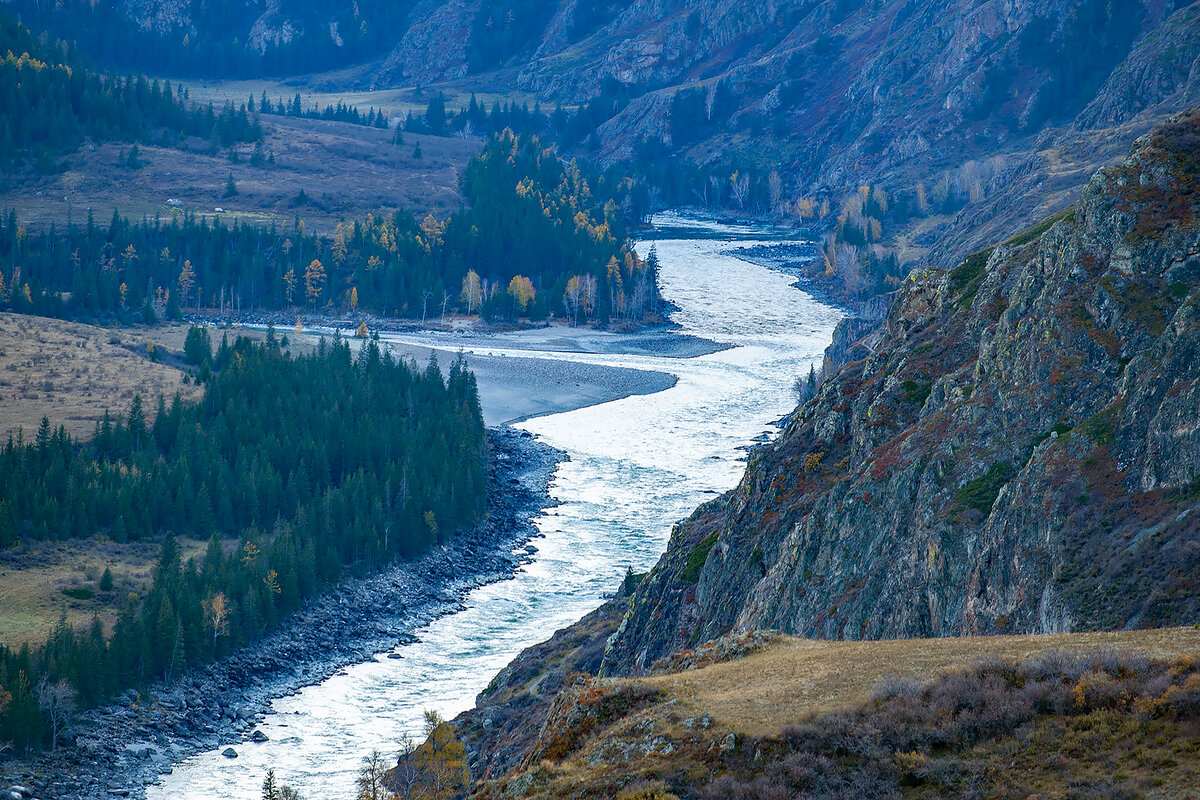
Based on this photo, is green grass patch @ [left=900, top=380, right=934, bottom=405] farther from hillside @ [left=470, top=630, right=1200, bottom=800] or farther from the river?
the river

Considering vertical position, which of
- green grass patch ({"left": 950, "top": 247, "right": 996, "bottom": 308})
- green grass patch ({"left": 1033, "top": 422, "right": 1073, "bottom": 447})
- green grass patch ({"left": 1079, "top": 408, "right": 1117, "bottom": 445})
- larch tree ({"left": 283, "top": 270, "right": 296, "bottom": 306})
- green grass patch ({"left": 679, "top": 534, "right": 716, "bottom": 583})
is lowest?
green grass patch ({"left": 679, "top": 534, "right": 716, "bottom": 583})

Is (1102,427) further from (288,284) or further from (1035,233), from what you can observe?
(288,284)

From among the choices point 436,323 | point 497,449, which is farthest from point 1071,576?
point 436,323

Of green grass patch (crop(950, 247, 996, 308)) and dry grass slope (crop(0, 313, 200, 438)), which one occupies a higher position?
green grass patch (crop(950, 247, 996, 308))

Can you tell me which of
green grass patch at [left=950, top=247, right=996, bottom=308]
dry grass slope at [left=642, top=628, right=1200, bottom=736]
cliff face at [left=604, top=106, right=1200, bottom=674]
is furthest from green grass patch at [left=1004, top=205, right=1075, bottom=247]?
dry grass slope at [left=642, top=628, right=1200, bottom=736]

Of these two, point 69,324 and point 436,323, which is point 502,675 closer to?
point 69,324

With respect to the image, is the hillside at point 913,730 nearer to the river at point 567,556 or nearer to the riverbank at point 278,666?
the river at point 567,556
